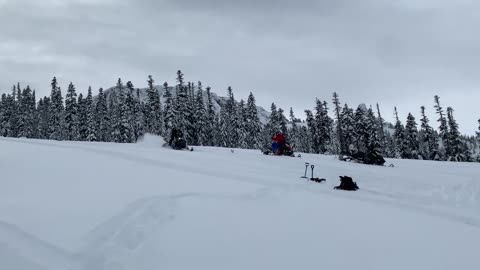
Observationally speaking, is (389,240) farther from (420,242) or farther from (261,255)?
(261,255)

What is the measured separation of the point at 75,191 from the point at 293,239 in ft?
16.0

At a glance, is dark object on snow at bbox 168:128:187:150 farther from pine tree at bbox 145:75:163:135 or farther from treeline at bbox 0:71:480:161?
pine tree at bbox 145:75:163:135

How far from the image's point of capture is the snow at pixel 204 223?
5.29 m

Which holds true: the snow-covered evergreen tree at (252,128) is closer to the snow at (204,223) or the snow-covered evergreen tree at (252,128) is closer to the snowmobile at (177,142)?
the snowmobile at (177,142)

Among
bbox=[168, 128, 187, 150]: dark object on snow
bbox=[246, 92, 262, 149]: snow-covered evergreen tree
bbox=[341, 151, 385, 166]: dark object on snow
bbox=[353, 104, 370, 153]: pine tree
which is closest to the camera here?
bbox=[341, 151, 385, 166]: dark object on snow

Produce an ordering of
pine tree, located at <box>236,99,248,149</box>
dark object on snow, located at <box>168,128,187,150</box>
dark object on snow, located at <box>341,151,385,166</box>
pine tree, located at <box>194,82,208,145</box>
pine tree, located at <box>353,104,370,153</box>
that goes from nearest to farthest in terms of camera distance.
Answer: dark object on snow, located at <box>341,151,385,166</box> → dark object on snow, located at <box>168,128,187,150</box> → pine tree, located at <box>353,104,370,153</box> → pine tree, located at <box>194,82,208,145</box> → pine tree, located at <box>236,99,248,149</box>

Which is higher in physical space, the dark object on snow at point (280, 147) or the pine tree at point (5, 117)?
the pine tree at point (5, 117)

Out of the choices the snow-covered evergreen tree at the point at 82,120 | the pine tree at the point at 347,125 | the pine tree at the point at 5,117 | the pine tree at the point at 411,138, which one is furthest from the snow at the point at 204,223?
the pine tree at the point at 5,117

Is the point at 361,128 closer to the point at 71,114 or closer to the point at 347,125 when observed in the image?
the point at 347,125

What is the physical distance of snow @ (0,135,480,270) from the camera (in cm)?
529

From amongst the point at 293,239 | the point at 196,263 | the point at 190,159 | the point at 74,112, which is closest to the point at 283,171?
the point at 190,159

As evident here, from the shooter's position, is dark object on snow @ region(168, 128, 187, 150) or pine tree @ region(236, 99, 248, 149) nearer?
dark object on snow @ region(168, 128, 187, 150)

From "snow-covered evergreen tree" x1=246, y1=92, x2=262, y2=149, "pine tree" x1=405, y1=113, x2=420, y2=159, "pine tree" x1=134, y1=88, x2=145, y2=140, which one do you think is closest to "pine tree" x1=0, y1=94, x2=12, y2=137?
"pine tree" x1=134, y1=88, x2=145, y2=140

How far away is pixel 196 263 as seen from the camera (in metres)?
5.17
